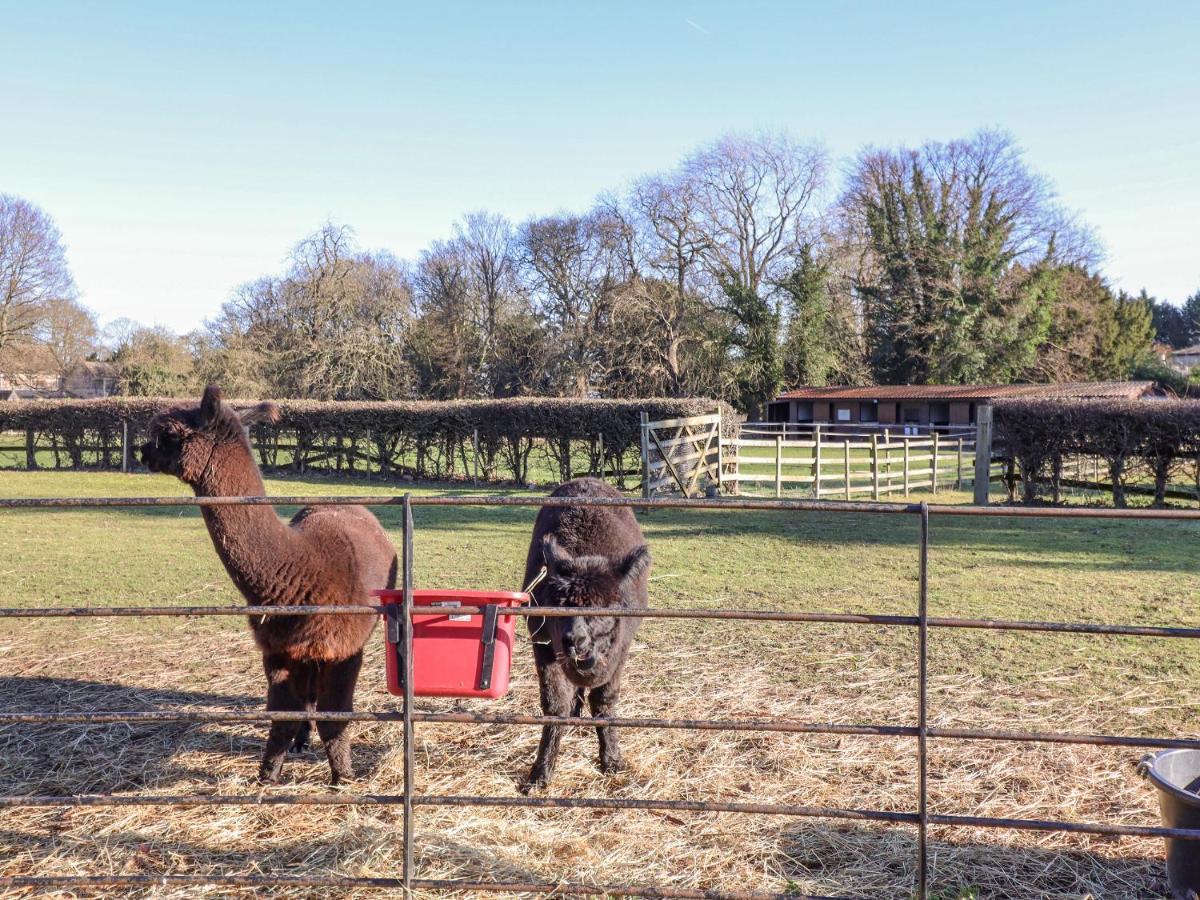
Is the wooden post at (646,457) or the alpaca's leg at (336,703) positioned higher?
the wooden post at (646,457)

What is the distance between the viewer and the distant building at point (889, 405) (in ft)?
138

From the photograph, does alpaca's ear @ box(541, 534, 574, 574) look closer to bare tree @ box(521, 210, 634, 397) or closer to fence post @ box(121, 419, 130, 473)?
fence post @ box(121, 419, 130, 473)

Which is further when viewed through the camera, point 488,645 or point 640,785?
point 640,785

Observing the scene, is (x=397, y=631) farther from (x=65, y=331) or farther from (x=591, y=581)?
(x=65, y=331)

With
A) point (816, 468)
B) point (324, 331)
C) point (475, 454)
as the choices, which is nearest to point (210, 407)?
point (816, 468)

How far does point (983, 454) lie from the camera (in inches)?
751

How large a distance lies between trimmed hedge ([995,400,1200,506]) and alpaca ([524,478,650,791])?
Answer: 1593cm

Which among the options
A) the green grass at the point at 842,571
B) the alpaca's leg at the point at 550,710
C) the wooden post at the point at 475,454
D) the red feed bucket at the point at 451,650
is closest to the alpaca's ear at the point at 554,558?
the alpaca's leg at the point at 550,710

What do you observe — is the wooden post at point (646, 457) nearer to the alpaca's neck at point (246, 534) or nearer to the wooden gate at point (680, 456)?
the wooden gate at point (680, 456)

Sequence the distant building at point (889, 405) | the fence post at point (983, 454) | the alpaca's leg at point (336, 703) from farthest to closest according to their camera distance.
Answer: the distant building at point (889, 405)
the fence post at point (983, 454)
the alpaca's leg at point (336, 703)

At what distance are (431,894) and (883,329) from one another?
161 feet

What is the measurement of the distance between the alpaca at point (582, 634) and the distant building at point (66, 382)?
139ft

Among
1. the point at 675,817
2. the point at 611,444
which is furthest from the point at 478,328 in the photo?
the point at 675,817

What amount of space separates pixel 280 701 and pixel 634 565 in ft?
6.77
